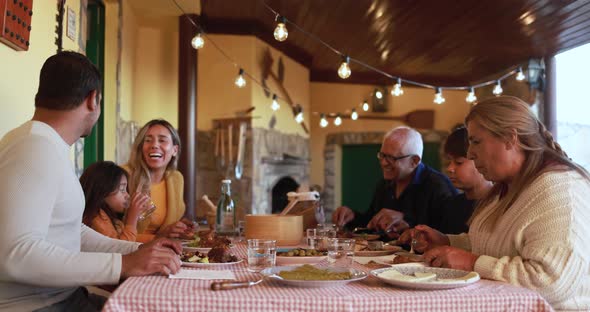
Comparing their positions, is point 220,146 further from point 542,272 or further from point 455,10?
point 542,272

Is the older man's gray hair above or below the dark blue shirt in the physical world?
above

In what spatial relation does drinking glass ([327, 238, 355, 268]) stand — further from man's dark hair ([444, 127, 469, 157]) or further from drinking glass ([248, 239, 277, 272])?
man's dark hair ([444, 127, 469, 157])

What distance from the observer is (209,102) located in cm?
645

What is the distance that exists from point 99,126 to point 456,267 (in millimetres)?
3534

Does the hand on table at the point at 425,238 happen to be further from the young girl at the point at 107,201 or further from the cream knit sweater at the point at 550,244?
the young girl at the point at 107,201

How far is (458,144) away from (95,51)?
2933mm

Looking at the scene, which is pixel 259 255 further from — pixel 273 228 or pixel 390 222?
pixel 390 222

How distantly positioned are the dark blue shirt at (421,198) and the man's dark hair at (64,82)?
198cm

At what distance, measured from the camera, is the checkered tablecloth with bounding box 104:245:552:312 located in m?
1.18

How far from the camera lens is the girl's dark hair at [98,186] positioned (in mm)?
2455

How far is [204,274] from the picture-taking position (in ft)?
4.80

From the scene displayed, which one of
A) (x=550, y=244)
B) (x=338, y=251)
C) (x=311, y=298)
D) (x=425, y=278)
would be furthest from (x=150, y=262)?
(x=550, y=244)

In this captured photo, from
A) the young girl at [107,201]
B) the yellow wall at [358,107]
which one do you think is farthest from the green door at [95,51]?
the yellow wall at [358,107]

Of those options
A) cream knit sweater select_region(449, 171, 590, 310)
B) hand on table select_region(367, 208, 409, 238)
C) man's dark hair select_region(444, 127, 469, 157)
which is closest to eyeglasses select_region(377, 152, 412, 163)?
man's dark hair select_region(444, 127, 469, 157)
